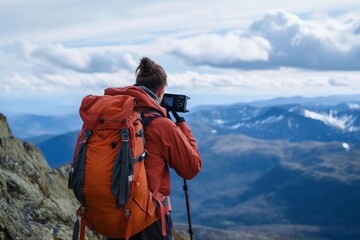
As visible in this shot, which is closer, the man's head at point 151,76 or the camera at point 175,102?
the man's head at point 151,76

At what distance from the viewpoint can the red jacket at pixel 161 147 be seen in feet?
29.1

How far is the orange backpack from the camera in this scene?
321 inches

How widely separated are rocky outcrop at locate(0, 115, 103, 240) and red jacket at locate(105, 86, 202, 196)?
4.21 m

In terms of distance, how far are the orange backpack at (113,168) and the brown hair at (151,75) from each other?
2.12 feet

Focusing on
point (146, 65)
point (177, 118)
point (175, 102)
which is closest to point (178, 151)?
point (177, 118)

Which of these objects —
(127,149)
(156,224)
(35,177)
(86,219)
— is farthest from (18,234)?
(35,177)

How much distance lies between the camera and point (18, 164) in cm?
1936

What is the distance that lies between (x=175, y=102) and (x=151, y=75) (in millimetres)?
1128

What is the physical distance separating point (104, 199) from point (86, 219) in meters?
0.89

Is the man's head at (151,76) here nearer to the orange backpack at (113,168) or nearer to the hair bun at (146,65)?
the hair bun at (146,65)

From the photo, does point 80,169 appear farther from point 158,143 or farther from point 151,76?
point 151,76

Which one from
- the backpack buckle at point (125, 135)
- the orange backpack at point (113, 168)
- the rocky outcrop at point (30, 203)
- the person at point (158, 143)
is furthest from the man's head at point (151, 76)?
the rocky outcrop at point (30, 203)

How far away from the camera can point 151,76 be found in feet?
29.7

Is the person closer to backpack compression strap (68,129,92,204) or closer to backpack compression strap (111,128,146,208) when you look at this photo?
backpack compression strap (111,128,146,208)
